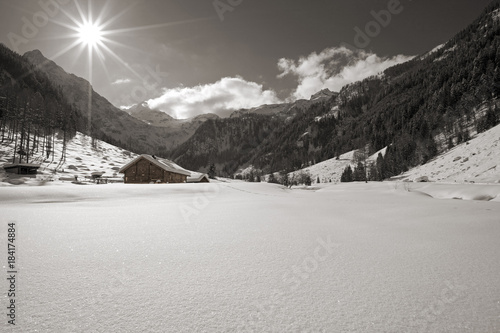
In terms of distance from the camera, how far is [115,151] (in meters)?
95.7

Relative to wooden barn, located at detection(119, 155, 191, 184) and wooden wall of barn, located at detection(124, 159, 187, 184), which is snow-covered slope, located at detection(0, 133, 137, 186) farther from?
wooden wall of barn, located at detection(124, 159, 187, 184)

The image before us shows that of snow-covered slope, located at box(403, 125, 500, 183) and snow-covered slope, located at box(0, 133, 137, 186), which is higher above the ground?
snow-covered slope, located at box(0, 133, 137, 186)

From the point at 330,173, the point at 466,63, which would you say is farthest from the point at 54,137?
the point at 466,63

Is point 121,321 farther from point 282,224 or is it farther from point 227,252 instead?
point 282,224

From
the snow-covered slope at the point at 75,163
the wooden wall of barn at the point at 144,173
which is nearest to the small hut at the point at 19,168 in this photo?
the snow-covered slope at the point at 75,163

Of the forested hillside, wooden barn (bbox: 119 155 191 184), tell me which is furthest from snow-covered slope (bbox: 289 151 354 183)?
wooden barn (bbox: 119 155 191 184)

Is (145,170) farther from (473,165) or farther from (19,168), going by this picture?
(473,165)

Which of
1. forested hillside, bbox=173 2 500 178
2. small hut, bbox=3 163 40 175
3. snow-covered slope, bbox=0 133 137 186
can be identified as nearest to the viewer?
small hut, bbox=3 163 40 175

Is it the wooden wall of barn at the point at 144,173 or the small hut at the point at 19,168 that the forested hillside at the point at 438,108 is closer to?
the wooden wall of barn at the point at 144,173

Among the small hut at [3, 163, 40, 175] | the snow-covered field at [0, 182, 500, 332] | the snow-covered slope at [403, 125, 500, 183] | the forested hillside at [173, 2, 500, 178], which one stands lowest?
the snow-covered field at [0, 182, 500, 332]

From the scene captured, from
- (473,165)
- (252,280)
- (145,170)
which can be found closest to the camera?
(252,280)

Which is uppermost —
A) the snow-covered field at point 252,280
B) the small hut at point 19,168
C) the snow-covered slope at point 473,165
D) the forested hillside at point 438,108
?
the forested hillside at point 438,108

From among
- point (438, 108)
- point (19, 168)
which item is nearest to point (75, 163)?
point (19, 168)

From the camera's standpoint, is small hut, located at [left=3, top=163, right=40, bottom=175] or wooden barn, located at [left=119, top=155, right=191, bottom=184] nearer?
wooden barn, located at [left=119, top=155, right=191, bottom=184]
